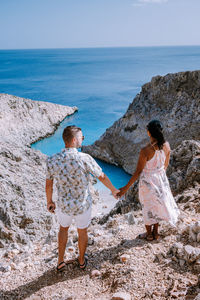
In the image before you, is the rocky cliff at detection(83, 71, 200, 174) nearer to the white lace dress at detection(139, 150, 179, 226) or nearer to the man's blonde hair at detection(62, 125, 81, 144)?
the white lace dress at detection(139, 150, 179, 226)

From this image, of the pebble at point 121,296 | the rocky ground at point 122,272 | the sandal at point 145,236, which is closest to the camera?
the pebble at point 121,296

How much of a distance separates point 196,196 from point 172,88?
15394 mm

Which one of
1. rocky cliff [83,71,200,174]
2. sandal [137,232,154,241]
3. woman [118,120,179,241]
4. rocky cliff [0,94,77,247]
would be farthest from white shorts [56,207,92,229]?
rocky cliff [83,71,200,174]

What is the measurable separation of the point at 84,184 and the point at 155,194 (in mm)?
1234

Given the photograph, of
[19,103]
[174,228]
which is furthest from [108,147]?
[174,228]

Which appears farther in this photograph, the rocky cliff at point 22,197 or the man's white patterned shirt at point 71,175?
the rocky cliff at point 22,197

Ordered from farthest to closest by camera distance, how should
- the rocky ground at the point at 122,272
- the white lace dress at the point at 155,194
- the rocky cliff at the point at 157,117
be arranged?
the rocky cliff at the point at 157,117 → the white lace dress at the point at 155,194 → the rocky ground at the point at 122,272

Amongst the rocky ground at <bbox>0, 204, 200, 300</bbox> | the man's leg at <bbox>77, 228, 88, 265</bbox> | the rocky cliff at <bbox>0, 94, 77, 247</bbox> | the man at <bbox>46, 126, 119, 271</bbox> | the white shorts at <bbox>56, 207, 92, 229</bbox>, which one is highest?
the man at <bbox>46, 126, 119, 271</bbox>

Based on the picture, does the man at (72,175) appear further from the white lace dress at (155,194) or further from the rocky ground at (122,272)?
the rocky ground at (122,272)

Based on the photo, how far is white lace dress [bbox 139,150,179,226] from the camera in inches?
167

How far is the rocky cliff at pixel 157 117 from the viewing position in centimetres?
1891

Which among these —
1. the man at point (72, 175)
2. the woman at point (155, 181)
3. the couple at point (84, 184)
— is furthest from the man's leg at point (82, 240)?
the woman at point (155, 181)

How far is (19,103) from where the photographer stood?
31875mm

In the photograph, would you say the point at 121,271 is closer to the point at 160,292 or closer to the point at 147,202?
the point at 160,292
